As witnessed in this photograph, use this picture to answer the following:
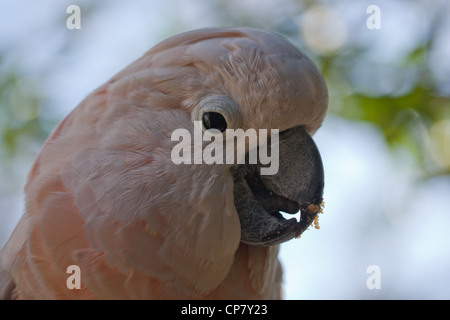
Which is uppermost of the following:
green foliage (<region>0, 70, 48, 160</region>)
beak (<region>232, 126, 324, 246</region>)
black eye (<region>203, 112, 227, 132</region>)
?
green foliage (<region>0, 70, 48, 160</region>)

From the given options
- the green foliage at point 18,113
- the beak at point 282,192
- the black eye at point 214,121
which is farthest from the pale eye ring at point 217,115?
the green foliage at point 18,113

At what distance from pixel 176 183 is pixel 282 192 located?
1.49 ft

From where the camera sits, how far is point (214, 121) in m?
2.07

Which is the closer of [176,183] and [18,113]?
[176,183]

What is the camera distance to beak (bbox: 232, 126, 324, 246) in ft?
7.02

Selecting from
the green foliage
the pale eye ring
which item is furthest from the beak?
the green foliage

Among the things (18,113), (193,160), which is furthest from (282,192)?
(18,113)

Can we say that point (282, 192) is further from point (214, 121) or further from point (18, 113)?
point (18, 113)

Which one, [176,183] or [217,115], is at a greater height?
[217,115]

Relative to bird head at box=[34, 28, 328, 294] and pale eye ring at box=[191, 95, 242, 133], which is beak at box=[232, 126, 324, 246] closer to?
bird head at box=[34, 28, 328, 294]

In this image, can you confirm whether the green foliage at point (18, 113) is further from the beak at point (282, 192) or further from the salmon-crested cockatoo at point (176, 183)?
the beak at point (282, 192)
